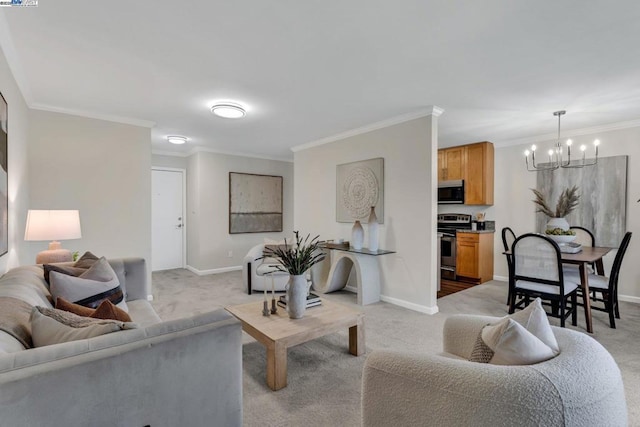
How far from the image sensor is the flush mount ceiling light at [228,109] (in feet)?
10.7

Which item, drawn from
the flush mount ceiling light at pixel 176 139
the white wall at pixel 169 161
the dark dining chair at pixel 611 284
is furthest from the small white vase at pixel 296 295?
the white wall at pixel 169 161

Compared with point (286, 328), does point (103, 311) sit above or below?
above

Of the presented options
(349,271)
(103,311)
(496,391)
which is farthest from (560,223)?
(103,311)

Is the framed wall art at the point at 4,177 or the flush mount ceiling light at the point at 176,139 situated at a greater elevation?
the flush mount ceiling light at the point at 176,139

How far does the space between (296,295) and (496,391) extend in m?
1.57

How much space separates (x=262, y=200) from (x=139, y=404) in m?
5.40

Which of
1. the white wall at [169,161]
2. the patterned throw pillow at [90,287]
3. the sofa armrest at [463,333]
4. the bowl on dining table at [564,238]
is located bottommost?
the sofa armrest at [463,333]

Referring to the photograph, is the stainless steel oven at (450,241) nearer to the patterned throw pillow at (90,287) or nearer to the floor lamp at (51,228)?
the patterned throw pillow at (90,287)

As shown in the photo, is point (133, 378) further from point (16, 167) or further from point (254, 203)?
point (254, 203)

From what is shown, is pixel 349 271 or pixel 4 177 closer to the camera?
pixel 4 177

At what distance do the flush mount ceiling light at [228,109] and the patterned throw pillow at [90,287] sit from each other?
189 centimetres

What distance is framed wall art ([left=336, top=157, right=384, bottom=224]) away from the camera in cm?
406

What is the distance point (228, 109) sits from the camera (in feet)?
10.8

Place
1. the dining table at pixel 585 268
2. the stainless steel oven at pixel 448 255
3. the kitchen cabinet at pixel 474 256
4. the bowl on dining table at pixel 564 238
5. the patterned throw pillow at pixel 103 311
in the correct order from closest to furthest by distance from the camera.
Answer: the patterned throw pillow at pixel 103 311, the dining table at pixel 585 268, the bowl on dining table at pixel 564 238, the kitchen cabinet at pixel 474 256, the stainless steel oven at pixel 448 255
